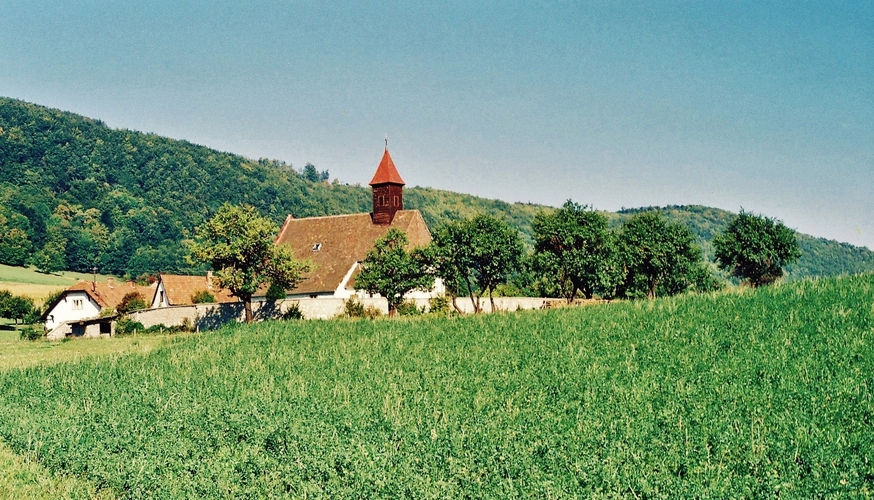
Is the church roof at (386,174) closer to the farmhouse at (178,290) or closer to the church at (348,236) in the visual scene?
the church at (348,236)

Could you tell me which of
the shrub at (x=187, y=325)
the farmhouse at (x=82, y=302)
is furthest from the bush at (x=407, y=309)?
the farmhouse at (x=82, y=302)

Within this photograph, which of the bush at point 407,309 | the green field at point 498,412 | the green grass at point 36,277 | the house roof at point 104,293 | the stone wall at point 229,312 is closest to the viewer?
the green field at point 498,412

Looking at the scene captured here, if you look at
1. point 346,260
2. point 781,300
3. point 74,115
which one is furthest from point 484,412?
point 74,115

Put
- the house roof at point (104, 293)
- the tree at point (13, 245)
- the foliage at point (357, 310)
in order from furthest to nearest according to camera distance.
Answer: the tree at point (13, 245) → the house roof at point (104, 293) → the foliage at point (357, 310)

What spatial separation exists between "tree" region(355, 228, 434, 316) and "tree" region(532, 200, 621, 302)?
8329 mm

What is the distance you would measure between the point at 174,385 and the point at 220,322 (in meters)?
29.9

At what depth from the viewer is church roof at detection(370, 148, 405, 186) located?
209 ft

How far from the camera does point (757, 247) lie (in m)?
61.2

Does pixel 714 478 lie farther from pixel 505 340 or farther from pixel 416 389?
pixel 505 340

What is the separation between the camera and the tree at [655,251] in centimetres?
5581

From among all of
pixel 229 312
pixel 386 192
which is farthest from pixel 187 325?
pixel 386 192

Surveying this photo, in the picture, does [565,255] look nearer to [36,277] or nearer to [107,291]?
[107,291]

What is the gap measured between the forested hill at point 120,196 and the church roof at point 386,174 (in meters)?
61.6

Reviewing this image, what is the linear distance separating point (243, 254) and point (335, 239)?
1425cm
